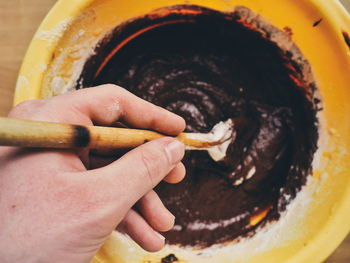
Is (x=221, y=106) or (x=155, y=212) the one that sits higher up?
(x=221, y=106)

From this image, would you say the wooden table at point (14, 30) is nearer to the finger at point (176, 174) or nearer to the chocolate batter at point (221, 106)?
the chocolate batter at point (221, 106)

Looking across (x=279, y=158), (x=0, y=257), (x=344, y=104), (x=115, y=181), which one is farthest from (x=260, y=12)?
(x=0, y=257)

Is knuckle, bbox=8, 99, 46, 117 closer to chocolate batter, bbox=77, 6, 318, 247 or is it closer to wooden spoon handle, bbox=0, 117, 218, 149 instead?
wooden spoon handle, bbox=0, 117, 218, 149

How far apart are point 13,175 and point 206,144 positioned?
1.44 ft

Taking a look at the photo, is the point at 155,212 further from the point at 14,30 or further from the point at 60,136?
the point at 14,30

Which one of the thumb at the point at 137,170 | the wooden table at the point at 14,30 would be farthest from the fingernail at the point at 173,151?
the wooden table at the point at 14,30

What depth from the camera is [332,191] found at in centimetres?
71

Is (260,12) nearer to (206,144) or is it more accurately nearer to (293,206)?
(206,144)

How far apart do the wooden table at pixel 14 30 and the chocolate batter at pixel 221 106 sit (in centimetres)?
18

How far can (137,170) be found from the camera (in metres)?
0.49

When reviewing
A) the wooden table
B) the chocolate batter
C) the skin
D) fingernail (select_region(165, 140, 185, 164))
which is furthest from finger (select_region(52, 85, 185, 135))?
the wooden table

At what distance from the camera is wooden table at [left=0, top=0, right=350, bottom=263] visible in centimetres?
79

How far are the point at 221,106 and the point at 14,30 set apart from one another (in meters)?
0.56

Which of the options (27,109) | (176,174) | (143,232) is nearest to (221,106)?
(176,174)
